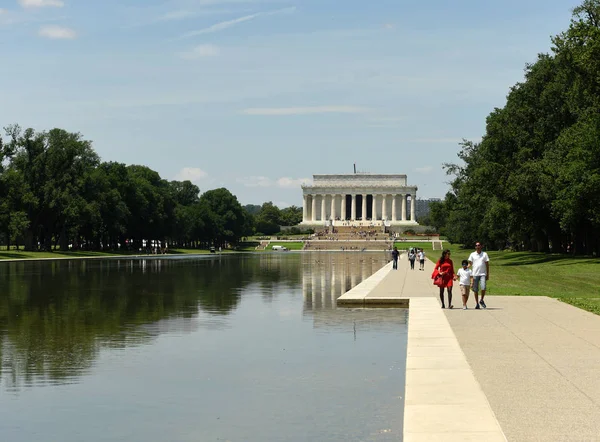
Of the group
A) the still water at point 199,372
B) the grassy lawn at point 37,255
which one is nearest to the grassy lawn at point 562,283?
the still water at point 199,372

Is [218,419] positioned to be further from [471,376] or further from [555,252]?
[555,252]

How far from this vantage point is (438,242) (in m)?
150

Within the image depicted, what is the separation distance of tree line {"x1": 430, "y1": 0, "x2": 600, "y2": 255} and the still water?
1120 inches

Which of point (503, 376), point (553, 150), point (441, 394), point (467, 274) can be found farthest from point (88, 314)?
point (553, 150)

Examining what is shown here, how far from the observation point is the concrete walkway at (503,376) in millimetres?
9711

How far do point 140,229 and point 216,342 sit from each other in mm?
103073

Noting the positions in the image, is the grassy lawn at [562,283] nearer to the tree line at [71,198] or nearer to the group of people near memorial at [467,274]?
the group of people near memorial at [467,274]

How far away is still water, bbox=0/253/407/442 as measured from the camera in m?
11.0

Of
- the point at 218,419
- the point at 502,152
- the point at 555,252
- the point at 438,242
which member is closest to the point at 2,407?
the point at 218,419

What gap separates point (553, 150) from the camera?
195 feet

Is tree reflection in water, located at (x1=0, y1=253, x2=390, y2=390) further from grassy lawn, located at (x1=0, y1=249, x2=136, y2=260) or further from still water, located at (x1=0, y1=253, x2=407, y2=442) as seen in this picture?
grassy lawn, located at (x1=0, y1=249, x2=136, y2=260)

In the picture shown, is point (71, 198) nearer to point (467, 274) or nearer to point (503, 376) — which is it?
point (467, 274)

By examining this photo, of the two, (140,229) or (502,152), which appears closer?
(502,152)

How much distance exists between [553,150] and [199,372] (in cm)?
4899
